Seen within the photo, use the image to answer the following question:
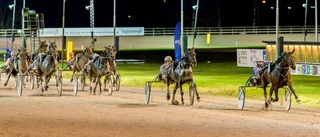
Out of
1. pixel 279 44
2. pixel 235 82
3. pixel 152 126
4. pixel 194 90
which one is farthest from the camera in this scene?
pixel 235 82

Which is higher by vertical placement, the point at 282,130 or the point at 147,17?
the point at 147,17

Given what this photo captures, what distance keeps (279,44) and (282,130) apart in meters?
13.7

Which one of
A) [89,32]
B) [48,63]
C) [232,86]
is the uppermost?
[89,32]

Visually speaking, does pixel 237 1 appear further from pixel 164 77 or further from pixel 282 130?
pixel 282 130

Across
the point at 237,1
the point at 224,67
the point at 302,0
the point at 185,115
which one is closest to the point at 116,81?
the point at 185,115

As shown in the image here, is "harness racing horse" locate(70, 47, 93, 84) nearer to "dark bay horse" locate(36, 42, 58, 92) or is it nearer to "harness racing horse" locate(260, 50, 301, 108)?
"dark bay horse" locate(36, 42, 58, 92)

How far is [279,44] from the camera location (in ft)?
99.6

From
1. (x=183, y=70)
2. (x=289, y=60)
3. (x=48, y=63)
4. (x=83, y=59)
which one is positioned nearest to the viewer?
(x=289, y=60)

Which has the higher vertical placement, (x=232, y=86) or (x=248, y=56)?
(x=248, y=56)

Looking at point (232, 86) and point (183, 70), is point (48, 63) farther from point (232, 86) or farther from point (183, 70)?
point (232, 86)

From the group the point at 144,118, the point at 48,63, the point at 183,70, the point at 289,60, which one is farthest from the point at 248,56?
the point at 144,118

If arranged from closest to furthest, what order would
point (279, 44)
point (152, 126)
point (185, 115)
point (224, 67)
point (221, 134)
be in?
1. point (221, 134)
2. point (152, 126)
3. point (185, 115)
4. point (279, 44)
5. point (224, 67)

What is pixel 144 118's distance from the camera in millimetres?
19641

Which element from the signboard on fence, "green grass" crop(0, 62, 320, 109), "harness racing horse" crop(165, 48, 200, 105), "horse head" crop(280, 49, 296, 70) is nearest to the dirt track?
"harness racing horse" crop(165, 48, 200, 105)
